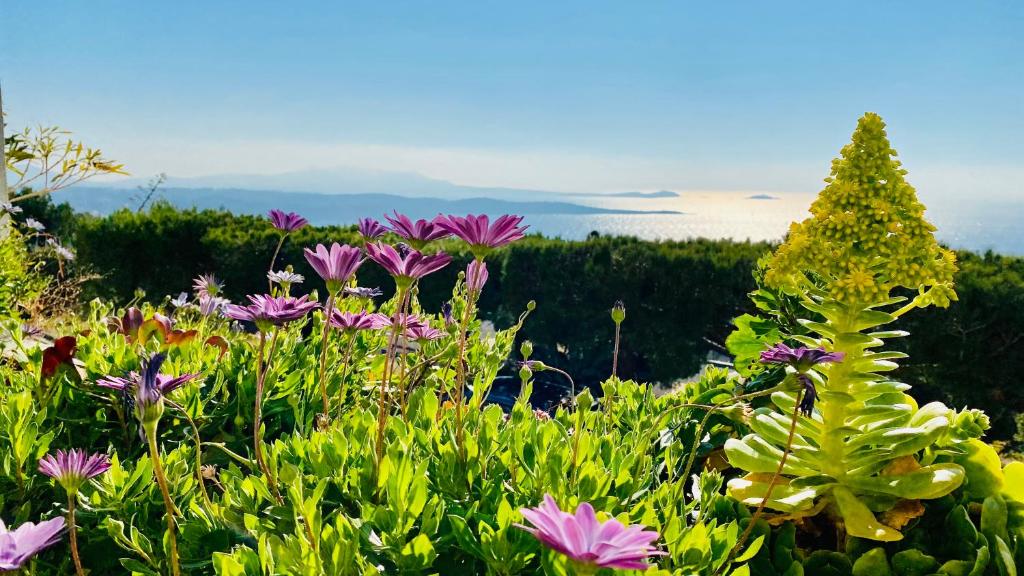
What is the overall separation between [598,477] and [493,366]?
74 cm

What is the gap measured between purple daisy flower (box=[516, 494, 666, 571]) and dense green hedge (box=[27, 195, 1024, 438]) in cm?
823

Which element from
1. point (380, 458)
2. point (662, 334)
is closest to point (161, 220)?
point (662, 334)

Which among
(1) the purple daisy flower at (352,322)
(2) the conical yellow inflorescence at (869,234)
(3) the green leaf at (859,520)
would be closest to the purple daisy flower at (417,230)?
(1) the purple daisy flower at (352,322)

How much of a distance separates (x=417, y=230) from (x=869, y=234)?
119 cm

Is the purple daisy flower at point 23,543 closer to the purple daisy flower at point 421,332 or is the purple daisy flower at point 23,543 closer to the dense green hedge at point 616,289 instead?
the purple daisy flower at point 421,332

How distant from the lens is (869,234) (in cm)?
187

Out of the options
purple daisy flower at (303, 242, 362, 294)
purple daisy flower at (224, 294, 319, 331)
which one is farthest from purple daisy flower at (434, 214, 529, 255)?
purple daisy flower at (224, 294, 319, 331)

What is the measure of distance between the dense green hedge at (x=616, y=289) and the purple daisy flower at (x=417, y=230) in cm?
782

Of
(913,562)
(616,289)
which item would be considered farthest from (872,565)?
(616,289)

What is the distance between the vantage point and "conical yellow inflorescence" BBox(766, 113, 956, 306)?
6.11 feet

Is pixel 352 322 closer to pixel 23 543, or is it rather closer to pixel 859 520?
pixel 23 543

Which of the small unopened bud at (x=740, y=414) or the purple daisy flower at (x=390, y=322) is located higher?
the purple daisy flower at (x=390, y=322)

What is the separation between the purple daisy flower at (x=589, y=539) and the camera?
2.94ft

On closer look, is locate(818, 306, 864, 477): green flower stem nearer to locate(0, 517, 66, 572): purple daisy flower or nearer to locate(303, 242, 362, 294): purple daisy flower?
locate(303, 242, 362, 294): purple daisy flower
